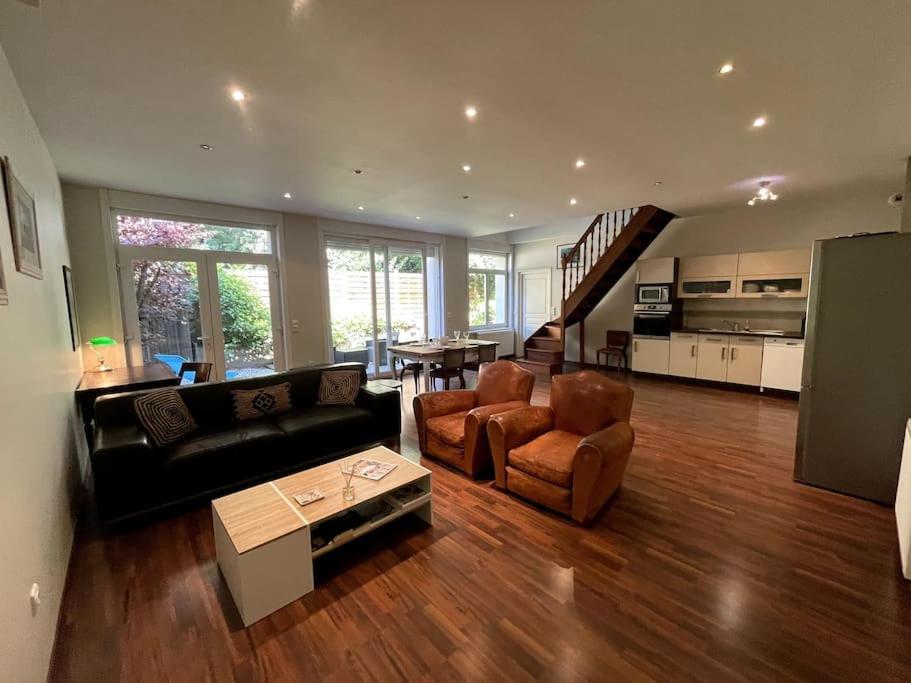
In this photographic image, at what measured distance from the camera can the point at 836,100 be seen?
2.58m

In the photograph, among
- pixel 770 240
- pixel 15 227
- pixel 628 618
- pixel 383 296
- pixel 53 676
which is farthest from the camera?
pixel 383 296

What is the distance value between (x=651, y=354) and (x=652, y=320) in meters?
0.60

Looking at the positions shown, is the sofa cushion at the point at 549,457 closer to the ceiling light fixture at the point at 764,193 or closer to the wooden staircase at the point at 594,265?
the ceiling light fixture at the point at 764,193

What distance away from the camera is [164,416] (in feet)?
9.62

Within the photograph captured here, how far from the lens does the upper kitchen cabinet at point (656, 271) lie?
20.9ft

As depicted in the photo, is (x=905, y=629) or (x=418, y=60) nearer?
(x=905, y=629)

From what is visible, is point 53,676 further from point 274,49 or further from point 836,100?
point 836,100

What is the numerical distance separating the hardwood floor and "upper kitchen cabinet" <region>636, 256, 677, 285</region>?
167 inches

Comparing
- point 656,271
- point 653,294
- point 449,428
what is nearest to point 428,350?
point 449,428

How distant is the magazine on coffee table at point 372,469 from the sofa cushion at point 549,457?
912mm

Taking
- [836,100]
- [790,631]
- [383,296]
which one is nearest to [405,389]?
[383,296]

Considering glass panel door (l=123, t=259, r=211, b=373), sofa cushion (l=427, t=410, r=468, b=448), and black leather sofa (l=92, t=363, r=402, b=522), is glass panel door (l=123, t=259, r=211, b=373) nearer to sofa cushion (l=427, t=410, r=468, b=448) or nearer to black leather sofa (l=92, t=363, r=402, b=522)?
black leather sofa (l=92, t=363, r=402, b=522)

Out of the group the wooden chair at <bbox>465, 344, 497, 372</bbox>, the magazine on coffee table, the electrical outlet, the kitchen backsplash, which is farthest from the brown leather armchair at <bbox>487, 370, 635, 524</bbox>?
the kitchen backsplash

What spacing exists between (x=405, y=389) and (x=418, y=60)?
473 cm
